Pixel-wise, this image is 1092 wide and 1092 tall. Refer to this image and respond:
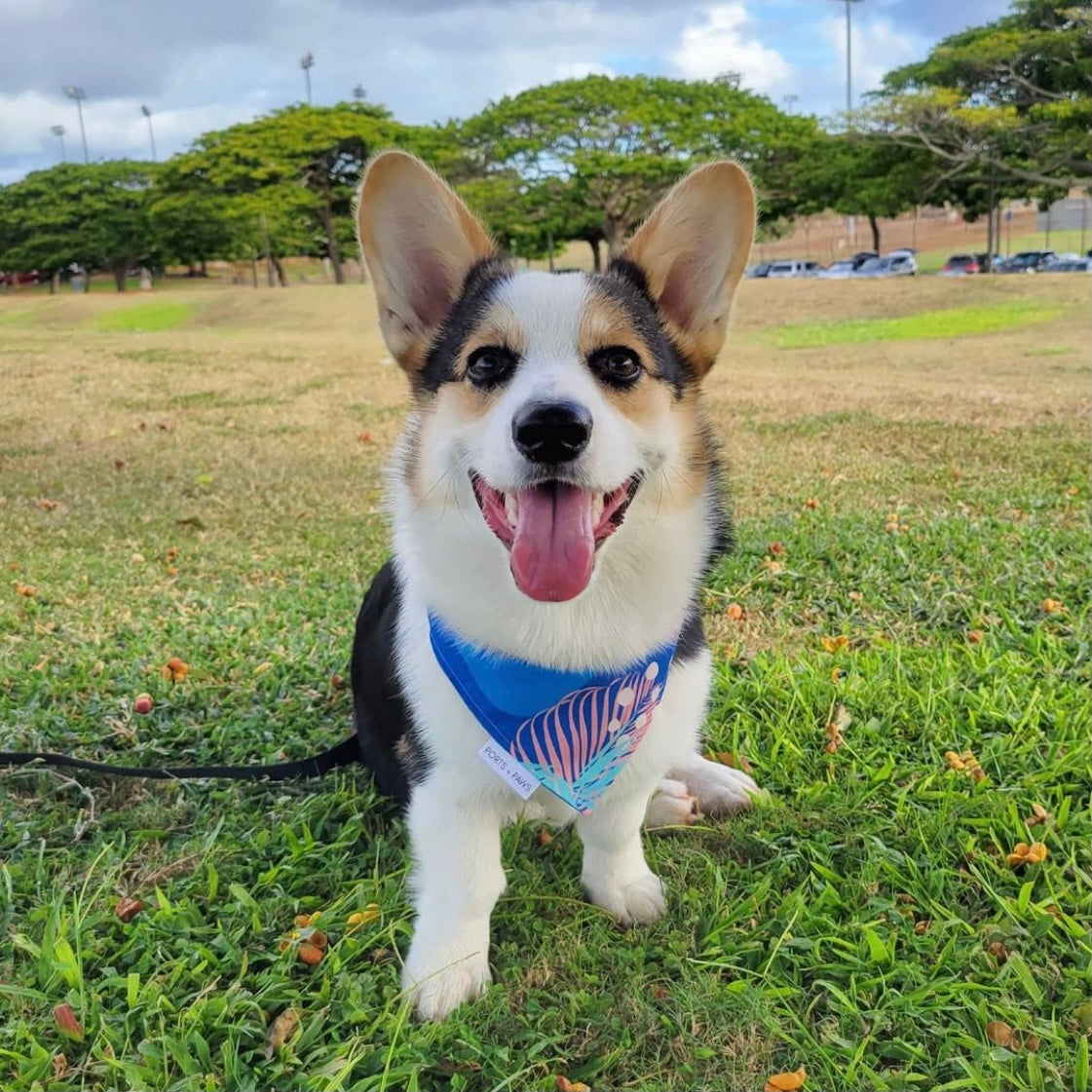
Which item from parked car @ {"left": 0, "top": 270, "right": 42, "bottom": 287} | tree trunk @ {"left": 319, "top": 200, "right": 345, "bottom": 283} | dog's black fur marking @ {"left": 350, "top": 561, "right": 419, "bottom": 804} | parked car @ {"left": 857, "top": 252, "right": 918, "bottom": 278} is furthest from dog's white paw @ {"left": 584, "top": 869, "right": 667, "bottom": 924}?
parked car @ {"left": 0, "top": 270, "right": 42, "bottom": 287}

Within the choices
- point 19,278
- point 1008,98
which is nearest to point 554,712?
point 1008,98

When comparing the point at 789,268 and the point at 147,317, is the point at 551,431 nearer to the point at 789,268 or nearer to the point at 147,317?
the point at 147,317

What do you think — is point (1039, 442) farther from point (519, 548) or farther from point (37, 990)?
point (37, 990)

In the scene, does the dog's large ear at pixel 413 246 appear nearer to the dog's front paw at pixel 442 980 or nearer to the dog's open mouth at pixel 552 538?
the dog's open mouth at pixel 552 538

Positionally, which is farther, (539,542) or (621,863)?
(621,863)

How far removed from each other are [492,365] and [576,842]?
142 cm

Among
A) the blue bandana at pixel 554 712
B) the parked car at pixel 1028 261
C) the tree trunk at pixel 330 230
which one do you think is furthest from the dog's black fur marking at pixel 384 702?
the parked car at pixel 1028 261

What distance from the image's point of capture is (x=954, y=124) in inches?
1136

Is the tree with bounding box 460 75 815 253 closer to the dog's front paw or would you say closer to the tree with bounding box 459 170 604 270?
the tree with bounding box 459 170 604 270

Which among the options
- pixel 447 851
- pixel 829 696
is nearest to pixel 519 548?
pixel 447 851

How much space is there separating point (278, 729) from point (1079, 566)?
12.0 ft

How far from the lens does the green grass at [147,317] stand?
2739cm

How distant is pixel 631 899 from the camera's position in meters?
2.44

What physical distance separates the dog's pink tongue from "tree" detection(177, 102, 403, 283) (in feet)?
→ 133
